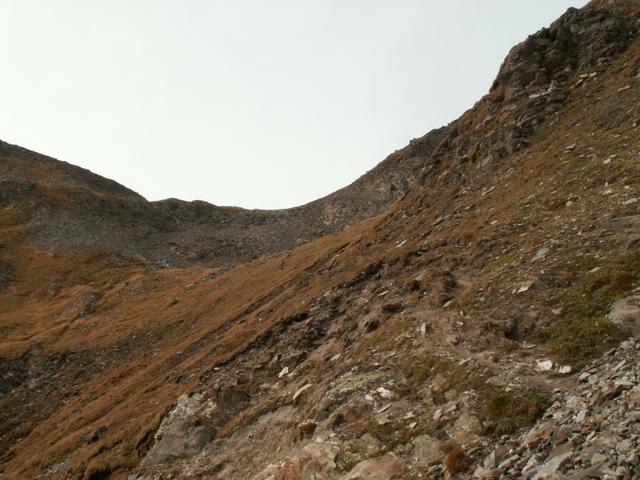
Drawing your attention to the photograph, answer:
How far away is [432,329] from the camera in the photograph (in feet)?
55.1

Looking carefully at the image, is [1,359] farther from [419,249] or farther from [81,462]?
[419,249]

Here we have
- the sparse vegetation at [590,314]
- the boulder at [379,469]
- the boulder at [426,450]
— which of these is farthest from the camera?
the sparse vegetation at [590,314]

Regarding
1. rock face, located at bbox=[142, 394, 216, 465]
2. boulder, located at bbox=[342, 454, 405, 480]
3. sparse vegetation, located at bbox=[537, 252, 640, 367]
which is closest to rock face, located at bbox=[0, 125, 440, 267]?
rock face, located at bbox=[142, 394, 216, 465]

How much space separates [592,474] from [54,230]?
10723 cm

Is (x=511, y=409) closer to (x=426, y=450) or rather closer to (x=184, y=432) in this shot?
(x=426, y=450)

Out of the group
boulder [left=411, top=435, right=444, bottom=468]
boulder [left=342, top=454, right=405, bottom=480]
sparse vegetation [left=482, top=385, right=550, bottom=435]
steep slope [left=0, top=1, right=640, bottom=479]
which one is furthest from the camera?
steep slope [left=0, top=1, right=640, bottom=479]

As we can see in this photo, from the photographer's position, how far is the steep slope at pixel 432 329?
508 inches

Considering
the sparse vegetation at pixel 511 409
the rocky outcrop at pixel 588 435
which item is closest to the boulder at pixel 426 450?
the sparse vegetation at pixel 511 409

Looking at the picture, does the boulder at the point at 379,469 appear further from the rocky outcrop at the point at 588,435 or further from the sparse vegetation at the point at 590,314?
the sparse vegetation at the point at 590,314

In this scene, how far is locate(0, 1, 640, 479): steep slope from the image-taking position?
12898 millimetres

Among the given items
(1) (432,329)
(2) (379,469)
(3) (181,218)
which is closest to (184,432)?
(1) (432,329)

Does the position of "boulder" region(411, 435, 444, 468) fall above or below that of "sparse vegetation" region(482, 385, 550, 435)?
below

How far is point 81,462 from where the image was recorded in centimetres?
2394

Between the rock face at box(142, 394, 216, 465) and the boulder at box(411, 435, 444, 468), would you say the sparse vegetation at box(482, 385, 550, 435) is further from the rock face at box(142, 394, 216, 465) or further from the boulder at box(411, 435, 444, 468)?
the rock face at box(142, 394, 216, 465)
